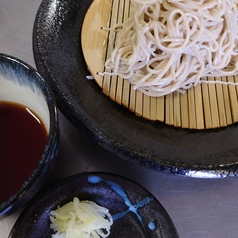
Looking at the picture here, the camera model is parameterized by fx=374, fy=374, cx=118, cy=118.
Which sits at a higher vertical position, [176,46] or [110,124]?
[176,46]

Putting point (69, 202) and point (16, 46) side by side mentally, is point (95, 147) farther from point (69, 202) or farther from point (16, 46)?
point (16, 46)

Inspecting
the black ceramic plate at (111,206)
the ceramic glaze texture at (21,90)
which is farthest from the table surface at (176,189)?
the ceramic glaze texture at (21,90)

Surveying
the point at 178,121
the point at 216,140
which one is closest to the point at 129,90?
the point at 178,121

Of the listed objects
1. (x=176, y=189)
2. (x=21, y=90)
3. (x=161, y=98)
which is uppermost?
(x=21, y=90)

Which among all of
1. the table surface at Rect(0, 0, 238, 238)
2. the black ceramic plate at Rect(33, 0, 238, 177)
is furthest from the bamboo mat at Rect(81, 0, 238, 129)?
the table surface at Rect(0, 0, 238, 238)

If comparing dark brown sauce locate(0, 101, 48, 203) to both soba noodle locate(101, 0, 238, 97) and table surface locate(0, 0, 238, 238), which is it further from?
soba noodle locate(101, 0, 238, 97)

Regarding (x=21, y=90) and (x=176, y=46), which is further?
(x=176, y=46)

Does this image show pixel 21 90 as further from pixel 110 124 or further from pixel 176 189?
pixel 176 189

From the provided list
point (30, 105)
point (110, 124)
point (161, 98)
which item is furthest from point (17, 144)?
point (161, 98)

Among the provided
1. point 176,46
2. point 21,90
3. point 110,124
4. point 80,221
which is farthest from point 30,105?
point 176,46
